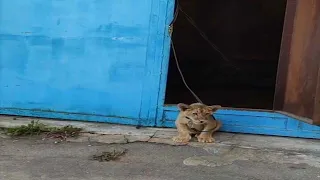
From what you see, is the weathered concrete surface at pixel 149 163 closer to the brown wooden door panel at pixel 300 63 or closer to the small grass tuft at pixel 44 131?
the small grass tuft at pixel 44 131

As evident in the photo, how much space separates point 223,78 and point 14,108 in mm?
4770

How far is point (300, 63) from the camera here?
13.3 feet

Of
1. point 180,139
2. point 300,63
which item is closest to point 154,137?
point 180,139

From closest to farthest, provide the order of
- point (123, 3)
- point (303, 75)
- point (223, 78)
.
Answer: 1. point (303, 75)
2. point (123, 3)
3. point (223, 78)

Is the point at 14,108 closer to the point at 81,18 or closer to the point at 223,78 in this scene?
the point at 81,18

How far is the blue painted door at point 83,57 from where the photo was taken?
4992 millimetres

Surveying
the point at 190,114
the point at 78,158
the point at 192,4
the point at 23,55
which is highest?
the point at 192,4

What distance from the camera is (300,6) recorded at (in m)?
4.08

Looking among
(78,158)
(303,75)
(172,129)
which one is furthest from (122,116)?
(303,75)

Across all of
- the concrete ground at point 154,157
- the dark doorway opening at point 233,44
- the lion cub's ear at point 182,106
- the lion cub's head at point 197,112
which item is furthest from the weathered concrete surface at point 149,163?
the dark doorway opening at point 233,44

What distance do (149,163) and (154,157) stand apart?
16cm

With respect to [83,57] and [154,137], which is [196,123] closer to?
[154,137]

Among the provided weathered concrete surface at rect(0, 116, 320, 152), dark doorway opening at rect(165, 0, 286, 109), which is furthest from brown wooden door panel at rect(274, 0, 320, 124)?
dark doorway opening at rect(165, 0, 286, 109)

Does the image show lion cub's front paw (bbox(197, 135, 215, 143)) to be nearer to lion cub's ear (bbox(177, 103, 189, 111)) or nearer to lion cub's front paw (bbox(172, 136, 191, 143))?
lion cub's front paw (bbox(172, 136, 191, 143))
